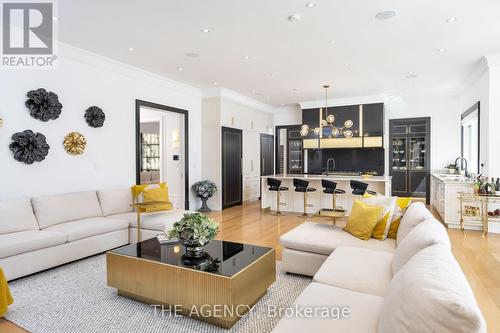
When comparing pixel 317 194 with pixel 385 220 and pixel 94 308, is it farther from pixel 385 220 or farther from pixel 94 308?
pixel 94 308

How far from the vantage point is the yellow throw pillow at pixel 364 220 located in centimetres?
334

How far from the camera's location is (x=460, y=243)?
4.73m

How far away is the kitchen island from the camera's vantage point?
6.46 m

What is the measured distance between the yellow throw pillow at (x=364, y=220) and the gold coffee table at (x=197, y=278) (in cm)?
108

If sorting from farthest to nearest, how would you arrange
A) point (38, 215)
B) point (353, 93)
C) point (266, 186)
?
point (353, 93) < point (266, 186) < point (38, 215)

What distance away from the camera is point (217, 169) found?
759 cm

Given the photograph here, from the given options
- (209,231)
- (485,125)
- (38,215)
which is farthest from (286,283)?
(485,125)

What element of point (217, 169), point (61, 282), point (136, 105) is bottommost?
point (61, 282)

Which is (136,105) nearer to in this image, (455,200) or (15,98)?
(15,98)

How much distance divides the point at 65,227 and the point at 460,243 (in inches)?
227

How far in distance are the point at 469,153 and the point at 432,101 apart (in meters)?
1.79

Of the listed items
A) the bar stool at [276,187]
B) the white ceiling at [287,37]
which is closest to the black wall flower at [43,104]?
the white ceiling at [287,37]

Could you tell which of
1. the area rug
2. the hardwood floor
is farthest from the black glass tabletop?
the hardwood floor

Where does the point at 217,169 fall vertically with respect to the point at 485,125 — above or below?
below
